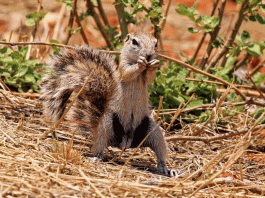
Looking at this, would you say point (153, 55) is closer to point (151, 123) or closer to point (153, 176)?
point (151, 123)

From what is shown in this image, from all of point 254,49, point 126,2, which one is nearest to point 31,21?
point 126,2

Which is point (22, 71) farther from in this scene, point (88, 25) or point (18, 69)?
point (88, 25)

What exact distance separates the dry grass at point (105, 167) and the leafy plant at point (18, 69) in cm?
21

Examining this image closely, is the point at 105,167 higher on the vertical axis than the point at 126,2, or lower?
lower

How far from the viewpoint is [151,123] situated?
3148 mm

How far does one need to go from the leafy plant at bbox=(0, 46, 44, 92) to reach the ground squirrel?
3.02 ft

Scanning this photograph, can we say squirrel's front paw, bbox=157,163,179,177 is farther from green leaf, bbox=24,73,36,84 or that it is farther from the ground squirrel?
green leaf, bbox=24,73,36,84

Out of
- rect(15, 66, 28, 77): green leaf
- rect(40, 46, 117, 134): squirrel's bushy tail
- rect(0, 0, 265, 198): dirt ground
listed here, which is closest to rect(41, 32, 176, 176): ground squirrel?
rect(40, 46, 117, 134): squirrel's bushy tail

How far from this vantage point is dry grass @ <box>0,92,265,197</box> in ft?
7.14

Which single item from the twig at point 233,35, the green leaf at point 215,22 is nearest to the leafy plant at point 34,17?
the green leaf at point 215,22

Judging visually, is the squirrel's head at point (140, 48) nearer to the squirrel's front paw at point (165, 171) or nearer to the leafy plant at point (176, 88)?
the squirrel's front paw at point (165, 171)

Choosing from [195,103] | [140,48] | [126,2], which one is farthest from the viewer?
[195,103]

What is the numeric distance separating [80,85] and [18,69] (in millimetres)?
1302

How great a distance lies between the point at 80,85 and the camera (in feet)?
10.1
